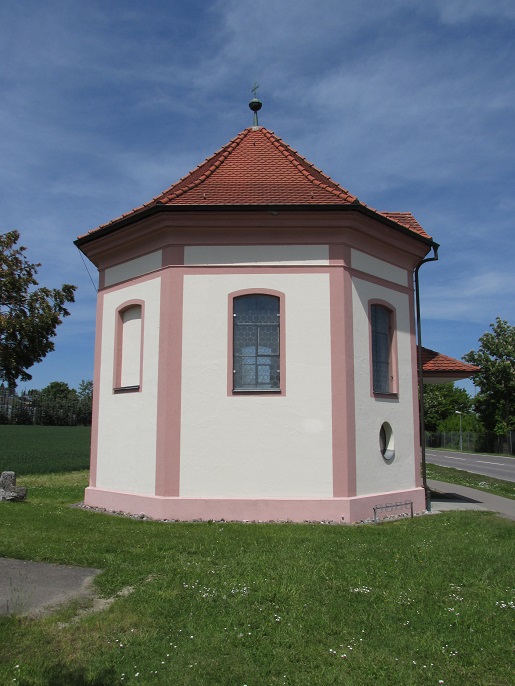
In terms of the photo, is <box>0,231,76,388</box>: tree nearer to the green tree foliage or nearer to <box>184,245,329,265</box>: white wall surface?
<box>184,245,329,265</box>: white wall surface

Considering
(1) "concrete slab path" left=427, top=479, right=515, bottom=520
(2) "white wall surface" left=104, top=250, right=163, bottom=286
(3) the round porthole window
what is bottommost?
(1) "concrete slab path" left=427, top=479, right=515, bottom=520

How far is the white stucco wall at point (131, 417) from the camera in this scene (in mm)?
10242

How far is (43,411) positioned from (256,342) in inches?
3161

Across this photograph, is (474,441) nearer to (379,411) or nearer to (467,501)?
(467,501)

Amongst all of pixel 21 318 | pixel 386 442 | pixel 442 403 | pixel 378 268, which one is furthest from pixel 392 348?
pixel 442 403

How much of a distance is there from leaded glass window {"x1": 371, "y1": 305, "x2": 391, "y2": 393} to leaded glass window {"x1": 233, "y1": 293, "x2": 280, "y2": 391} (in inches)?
84.6

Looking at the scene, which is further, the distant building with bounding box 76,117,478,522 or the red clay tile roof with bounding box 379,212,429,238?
the red clay tile roof with bounding box 379,212,429,238

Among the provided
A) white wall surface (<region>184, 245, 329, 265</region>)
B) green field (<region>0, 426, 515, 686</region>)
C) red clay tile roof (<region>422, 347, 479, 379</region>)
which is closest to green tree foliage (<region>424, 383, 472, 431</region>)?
red clay tile roof (<region>422, 347, 479, 379</region>)

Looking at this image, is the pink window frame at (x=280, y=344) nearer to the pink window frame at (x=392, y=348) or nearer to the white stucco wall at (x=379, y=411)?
the white stucco wall at (x=379, y=411)

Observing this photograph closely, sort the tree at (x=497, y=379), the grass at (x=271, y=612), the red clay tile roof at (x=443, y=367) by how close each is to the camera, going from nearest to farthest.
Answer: the grass at (x=271, y=612) → the red clay tile roof at (x=443, y=367) → the tree at (x=497, y=379)

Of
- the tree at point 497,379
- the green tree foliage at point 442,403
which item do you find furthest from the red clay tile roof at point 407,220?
the green tree foliage at point 442,403

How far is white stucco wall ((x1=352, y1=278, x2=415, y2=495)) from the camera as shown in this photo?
10211 millimetres

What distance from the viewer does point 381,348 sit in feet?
37.1

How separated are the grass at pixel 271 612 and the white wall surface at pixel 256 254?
4768 millimetres
